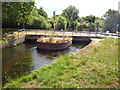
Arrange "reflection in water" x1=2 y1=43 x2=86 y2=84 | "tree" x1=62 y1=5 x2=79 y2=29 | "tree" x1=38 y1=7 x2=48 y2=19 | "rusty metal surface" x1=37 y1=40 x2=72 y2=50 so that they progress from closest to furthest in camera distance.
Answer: "reflection in water" x1=2 y1=43 x2=86 y2=84
"rusty metal surface" x1=37 y1=40 x2=72 y2=50
"tree" x1=38 y1=7 x2=48 y2=19
"tree" x1=62 y1=5 x2=79 y2=29

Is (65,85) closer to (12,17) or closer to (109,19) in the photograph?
(12,17)

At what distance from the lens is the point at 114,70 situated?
7.02 m

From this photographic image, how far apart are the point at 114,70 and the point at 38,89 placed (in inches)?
164

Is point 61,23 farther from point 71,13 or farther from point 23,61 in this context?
point 23,61

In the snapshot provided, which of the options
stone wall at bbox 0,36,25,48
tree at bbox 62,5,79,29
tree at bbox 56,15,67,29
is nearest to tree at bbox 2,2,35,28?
stone wall at bbox 0,36,25,48

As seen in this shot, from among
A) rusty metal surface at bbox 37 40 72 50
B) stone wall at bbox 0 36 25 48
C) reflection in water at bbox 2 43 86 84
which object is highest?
stone wall at bbox 0 36 25 48

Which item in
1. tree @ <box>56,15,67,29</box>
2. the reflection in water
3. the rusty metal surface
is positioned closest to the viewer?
the reflection in water

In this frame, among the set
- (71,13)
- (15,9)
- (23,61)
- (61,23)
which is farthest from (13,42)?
(71,13)

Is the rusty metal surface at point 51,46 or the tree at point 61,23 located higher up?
the tree at point 61,23

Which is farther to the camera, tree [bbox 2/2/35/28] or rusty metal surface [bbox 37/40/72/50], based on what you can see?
tree [bbox 2/2/35/28]

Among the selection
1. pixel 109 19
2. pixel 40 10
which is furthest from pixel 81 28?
pixel 40 10

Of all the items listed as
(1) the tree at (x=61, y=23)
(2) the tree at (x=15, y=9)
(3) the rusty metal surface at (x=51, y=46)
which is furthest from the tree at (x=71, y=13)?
(3) the rusty metal surface at (x=51, y=46)

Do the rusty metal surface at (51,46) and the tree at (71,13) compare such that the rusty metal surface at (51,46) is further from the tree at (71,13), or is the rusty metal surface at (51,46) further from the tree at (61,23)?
the tree at (71,13)

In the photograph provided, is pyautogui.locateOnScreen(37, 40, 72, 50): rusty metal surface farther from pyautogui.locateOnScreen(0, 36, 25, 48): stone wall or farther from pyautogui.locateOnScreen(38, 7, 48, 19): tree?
pyautogui.locateOnScreen(38, 7, 48, 19): tree
